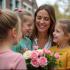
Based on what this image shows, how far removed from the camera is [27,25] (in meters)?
4.07

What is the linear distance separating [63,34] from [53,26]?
1.03 feet

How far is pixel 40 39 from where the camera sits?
166 inches

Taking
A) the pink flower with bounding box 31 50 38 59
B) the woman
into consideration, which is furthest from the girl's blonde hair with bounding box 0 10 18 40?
the woman

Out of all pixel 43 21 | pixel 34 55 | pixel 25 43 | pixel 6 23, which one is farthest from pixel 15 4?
pixel 6 23

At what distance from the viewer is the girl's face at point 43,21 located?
416 cm

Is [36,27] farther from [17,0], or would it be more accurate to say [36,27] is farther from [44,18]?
[17,0]

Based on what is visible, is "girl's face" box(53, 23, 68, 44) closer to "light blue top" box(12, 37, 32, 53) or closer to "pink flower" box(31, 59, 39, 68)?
"light blue top" box(12, 37, 32, 53)

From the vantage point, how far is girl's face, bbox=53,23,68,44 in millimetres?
3914

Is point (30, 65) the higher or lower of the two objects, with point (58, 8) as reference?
higher

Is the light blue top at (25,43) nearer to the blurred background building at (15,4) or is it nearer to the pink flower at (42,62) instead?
the pink flower at (42,62)

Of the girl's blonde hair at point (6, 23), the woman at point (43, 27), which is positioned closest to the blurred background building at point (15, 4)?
the woman at point (43, 27)

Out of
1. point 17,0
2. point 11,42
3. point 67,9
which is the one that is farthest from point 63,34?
point 67,9

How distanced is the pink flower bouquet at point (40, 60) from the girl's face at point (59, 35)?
2.12ft

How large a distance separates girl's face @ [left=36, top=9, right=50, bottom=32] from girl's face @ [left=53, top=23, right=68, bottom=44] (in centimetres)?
22
